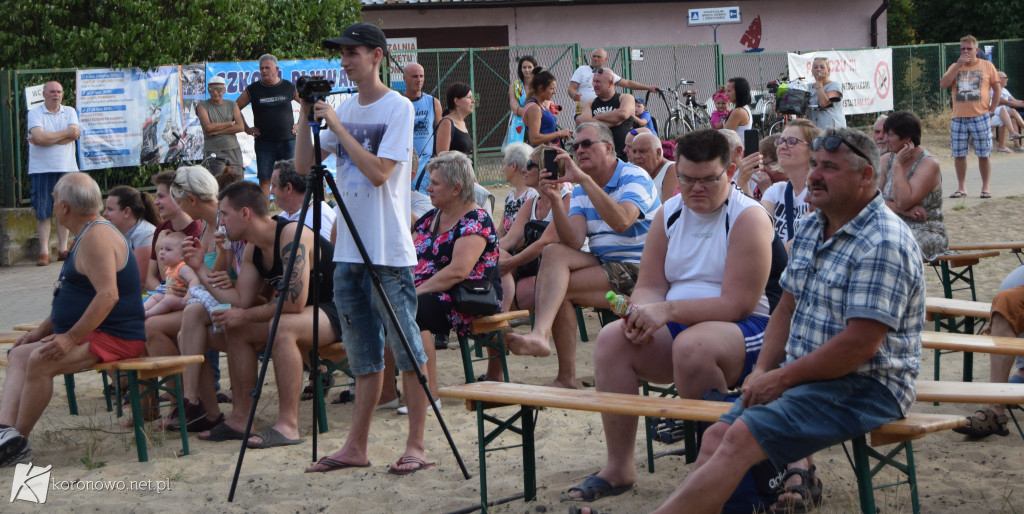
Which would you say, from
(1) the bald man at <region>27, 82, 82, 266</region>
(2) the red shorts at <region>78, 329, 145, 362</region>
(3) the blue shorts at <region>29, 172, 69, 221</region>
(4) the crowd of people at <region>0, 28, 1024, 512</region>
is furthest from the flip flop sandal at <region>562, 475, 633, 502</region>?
(3) the blue shorts at <region>29, 172, 69, 221</region>

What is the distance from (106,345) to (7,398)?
1.83 ft

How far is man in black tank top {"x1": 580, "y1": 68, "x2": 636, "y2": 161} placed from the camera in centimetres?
1028

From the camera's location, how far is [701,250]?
4.12m

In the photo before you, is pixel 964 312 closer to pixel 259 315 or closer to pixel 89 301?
pixel 259 315

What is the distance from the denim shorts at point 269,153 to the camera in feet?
37.9

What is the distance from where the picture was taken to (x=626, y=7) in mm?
21391

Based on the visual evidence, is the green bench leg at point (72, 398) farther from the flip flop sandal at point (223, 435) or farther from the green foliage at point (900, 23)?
the green foliage at point (900, 23)

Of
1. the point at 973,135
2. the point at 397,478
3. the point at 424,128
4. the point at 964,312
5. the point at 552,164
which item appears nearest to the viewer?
the point at 397,478

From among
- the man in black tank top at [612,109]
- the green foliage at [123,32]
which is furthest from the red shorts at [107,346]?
the green foliage at [123,32]

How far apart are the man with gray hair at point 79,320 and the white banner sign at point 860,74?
16.6m

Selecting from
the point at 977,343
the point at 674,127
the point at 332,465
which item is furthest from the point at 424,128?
the point at 674,127

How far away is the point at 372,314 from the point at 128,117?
892cm

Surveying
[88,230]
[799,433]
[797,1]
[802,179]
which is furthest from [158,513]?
[797,1]

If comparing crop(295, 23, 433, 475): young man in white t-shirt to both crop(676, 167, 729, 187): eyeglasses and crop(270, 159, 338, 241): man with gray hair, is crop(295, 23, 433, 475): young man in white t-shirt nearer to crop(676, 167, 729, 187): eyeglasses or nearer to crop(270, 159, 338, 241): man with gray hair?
crop(270, 159, 338, 241): man with gray hair
